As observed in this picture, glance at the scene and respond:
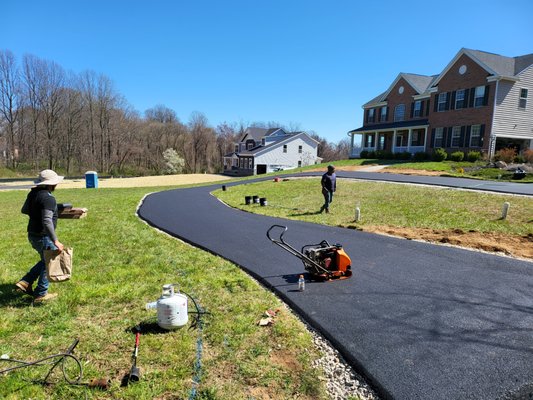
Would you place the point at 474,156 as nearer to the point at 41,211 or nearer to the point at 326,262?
the point at 326,262

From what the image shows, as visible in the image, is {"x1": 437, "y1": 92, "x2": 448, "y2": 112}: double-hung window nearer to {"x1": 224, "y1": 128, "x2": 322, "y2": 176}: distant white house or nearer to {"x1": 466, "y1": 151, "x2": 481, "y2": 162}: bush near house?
{"x1": 466, "y1": 151, "x2": 481, "y2": 162}: bush near house

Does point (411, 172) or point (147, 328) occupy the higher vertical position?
point (411, 172)

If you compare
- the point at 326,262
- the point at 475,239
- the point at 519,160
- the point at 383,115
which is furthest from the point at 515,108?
the point at 326,262

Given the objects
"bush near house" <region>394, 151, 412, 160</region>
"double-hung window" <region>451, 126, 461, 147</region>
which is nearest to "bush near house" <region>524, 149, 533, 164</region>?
"double-hung window" <region>451, 126, 461, 147</region>

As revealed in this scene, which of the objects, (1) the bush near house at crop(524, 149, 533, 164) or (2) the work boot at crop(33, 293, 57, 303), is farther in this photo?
(1) the bush near house at crop(524, 149, 533, 164)

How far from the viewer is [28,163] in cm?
4912

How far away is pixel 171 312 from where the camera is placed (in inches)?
159

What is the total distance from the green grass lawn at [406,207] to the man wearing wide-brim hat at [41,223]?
8163 mm

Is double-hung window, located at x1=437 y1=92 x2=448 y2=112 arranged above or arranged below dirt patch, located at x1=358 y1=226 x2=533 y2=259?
above

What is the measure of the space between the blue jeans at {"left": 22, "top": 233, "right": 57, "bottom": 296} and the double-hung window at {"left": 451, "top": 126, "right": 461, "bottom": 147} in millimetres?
29142

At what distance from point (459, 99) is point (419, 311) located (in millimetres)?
27659

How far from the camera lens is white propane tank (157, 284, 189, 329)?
4016 mm

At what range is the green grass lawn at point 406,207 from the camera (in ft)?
33.2

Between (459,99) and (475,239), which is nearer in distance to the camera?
(475,239)
